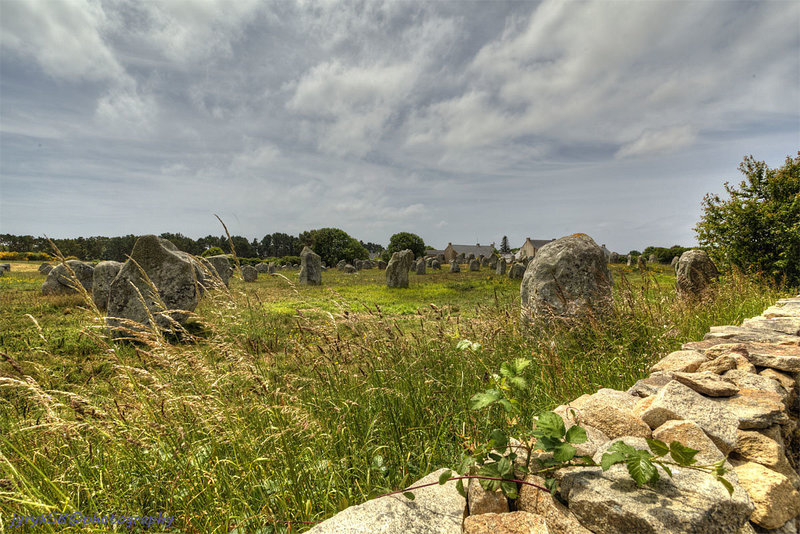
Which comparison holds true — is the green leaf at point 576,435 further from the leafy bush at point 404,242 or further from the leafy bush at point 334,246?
the leafy bush at point 404,242

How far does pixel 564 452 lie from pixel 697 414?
3.75 feet

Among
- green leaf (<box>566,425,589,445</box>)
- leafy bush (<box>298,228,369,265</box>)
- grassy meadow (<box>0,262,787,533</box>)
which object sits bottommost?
grassy meadow (<box>0,262,787,533</box>)

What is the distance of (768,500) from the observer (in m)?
1.55

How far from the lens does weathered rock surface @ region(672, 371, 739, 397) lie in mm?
2281

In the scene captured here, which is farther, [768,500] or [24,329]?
[24,329]

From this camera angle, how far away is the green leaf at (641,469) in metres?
1.38

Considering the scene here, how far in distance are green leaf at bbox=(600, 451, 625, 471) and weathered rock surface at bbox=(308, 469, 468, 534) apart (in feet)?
2.09

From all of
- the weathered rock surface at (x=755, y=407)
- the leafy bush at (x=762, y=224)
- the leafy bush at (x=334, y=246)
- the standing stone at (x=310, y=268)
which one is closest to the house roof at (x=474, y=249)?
the leafy bush at (x=334, y=246)

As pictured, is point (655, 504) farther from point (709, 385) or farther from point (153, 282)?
point (153, 282)

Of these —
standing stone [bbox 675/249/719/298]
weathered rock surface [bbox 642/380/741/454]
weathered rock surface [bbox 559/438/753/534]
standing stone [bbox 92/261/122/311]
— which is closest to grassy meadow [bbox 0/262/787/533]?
weathered rock surface [bbox 559/438/753/534]

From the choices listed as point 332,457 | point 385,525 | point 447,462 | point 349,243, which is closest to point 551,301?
point 447,462

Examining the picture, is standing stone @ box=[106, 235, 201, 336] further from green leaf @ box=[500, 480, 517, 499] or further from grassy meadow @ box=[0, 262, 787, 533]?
green leaf @ box=[500, 480, 517, 499]

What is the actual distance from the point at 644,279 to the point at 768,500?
4162mm

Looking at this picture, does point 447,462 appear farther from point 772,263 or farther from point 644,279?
point 772,263
